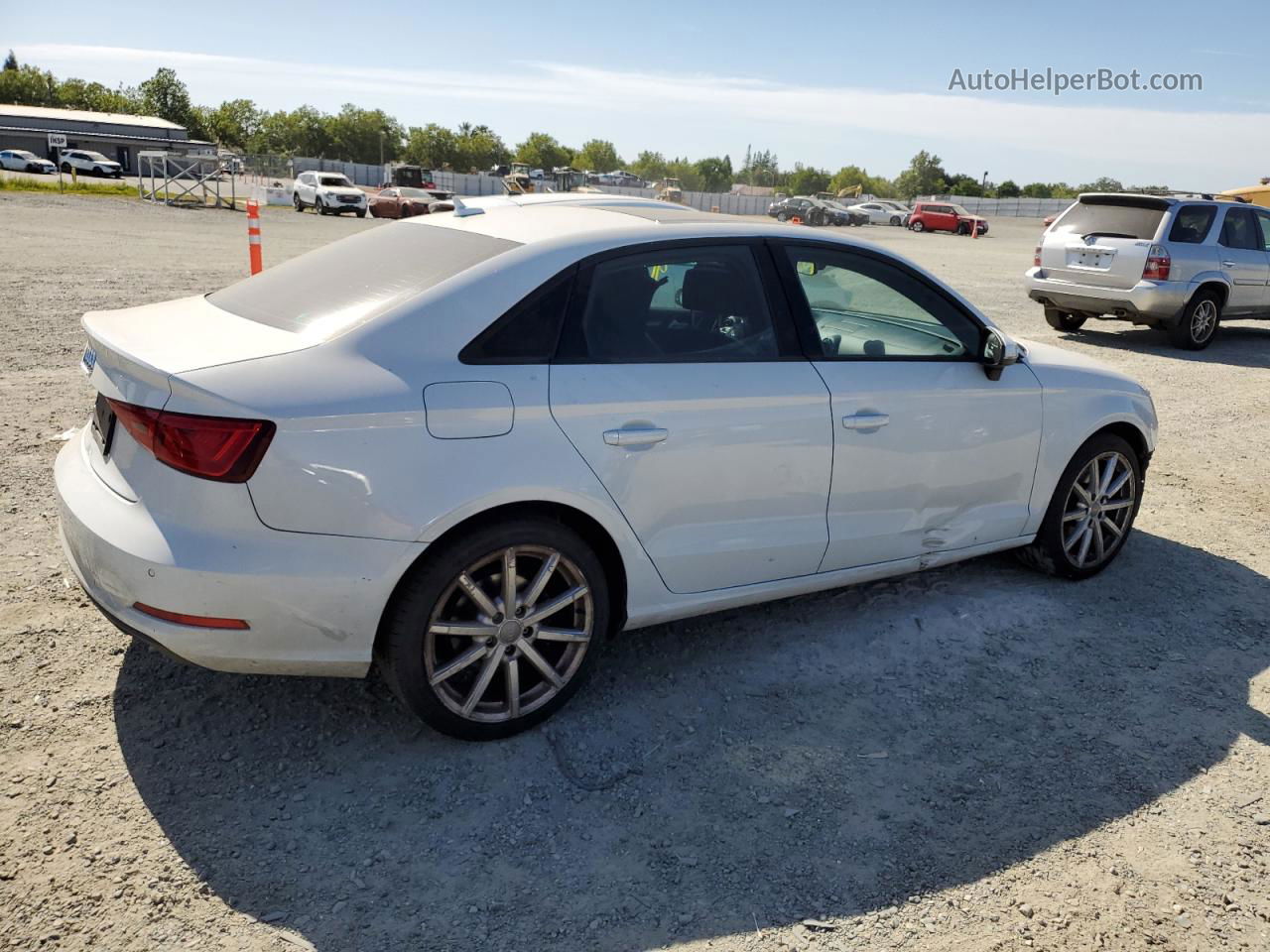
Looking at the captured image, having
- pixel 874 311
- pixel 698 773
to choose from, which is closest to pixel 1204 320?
pixel 874 311

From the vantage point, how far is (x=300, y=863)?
2773mm

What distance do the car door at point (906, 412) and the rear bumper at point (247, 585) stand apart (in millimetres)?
1798

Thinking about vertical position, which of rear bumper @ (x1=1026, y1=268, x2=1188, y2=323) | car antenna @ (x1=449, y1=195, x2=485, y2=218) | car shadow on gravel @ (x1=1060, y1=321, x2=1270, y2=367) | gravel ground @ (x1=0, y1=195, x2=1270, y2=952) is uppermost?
car antenna @ (x1=449, y1=195, x2=485, y2=218)

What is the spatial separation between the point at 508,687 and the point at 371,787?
521 mm

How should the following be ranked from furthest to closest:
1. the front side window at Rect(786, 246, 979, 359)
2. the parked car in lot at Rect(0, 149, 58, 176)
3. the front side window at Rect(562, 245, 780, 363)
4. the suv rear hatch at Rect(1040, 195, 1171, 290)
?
1. the parked car in lot at Rect(0, 149, 58, 176)
2. the suv rear hatch at Rect(1040, 195, 1171, 290)
3. the front side window at Rect(786, 246, 979, 359)
4. the front side window at Rect(562, 245, 780, 363)

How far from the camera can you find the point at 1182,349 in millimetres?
12812

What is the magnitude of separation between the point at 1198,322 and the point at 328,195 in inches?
1412

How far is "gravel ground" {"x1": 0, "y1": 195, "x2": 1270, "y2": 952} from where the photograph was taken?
105 inches

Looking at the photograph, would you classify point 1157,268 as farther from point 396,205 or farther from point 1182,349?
point 396,205

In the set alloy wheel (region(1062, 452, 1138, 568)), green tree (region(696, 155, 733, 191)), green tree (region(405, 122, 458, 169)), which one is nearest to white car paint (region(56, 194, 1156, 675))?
alloy wheel (region(1062, 452, 1138, 568))

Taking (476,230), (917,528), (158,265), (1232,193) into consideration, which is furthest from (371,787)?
(1232,193)

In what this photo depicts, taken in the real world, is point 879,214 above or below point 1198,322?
below

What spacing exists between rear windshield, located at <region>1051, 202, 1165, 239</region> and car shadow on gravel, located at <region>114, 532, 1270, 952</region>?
9307mm

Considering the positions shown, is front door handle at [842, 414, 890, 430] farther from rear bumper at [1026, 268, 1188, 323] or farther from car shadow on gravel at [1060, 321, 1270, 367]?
car shadow on gravel at [1060, 321, 1270, 367]
